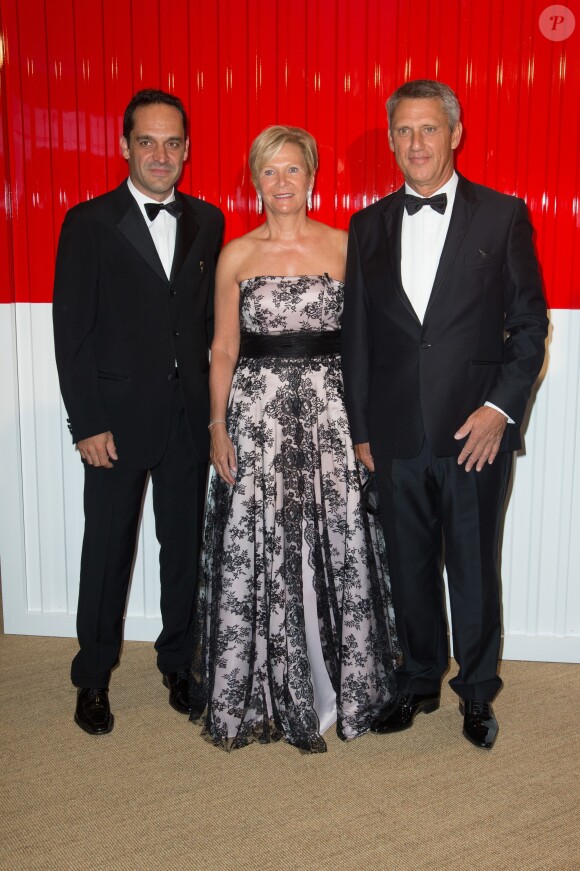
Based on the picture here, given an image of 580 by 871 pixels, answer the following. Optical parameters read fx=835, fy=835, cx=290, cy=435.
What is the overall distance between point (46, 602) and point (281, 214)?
2014 mm

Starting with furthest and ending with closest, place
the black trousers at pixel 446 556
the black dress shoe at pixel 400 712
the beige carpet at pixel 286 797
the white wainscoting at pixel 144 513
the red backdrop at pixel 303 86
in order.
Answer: the white wainscoting at pixel 144 513
the red backdrop at pixel 303 86
the black dress shoe at pixel 400 712
the black trousers at pixel 446 556
the beige carpet at pixel 286 797

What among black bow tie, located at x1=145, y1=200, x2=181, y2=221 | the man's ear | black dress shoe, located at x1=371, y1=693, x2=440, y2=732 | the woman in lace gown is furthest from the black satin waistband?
black dress shoe, located at x1=371, y1=693, x2=440, y2=732

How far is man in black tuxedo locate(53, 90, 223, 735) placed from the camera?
8.82ft

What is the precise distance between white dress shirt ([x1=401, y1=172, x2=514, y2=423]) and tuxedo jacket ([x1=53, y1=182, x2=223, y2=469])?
27.8 inches

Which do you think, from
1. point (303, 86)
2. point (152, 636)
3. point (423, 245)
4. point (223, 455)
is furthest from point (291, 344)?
point (152, 636)

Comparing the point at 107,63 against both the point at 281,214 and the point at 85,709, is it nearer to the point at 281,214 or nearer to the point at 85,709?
the point at 281,214


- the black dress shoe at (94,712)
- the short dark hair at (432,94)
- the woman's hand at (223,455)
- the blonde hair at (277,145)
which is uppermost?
the short dark hair at (432,94)

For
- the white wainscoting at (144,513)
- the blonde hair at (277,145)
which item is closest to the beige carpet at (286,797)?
the white wainscoting at (144,513)

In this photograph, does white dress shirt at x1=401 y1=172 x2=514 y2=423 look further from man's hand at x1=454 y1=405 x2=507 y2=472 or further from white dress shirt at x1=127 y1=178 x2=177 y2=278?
white dress shirt at x1=127 y1=178 x2=177 y2=278

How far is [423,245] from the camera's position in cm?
266

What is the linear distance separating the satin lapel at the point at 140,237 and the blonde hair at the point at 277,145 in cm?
41

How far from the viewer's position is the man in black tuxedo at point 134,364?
8.82 ft
